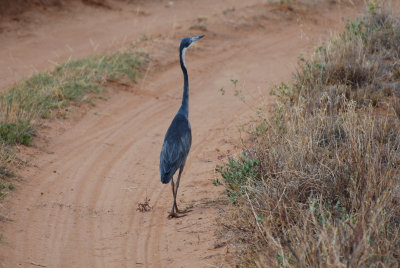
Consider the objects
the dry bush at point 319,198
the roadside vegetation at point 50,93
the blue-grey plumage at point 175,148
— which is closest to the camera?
the dry bush at point 319,198

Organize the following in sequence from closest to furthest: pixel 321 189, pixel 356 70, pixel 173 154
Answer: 1. pixel 321 189
2. pixel 173 154
3. pixel 356 70

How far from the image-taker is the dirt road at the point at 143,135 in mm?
5605

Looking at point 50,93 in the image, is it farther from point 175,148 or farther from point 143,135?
point 175,148

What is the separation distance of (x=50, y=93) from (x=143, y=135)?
6.36 ft

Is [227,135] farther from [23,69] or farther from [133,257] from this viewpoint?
[23,69]

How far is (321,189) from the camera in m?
5.16

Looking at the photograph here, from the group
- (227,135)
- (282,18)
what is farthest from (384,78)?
(282,18)

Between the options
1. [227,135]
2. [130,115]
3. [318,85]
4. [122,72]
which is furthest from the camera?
[122,72]

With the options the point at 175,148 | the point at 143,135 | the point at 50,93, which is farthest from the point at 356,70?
the point at 50,93

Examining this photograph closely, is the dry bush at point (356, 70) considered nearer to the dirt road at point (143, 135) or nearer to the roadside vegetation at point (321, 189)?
the roadside vegetation at point (321, 189)

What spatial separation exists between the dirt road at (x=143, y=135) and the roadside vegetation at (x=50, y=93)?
292mm

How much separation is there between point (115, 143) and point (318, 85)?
339cm

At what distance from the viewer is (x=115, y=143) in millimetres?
8195

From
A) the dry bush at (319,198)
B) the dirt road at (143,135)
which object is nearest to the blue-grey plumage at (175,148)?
the dirt road at (143,135)
